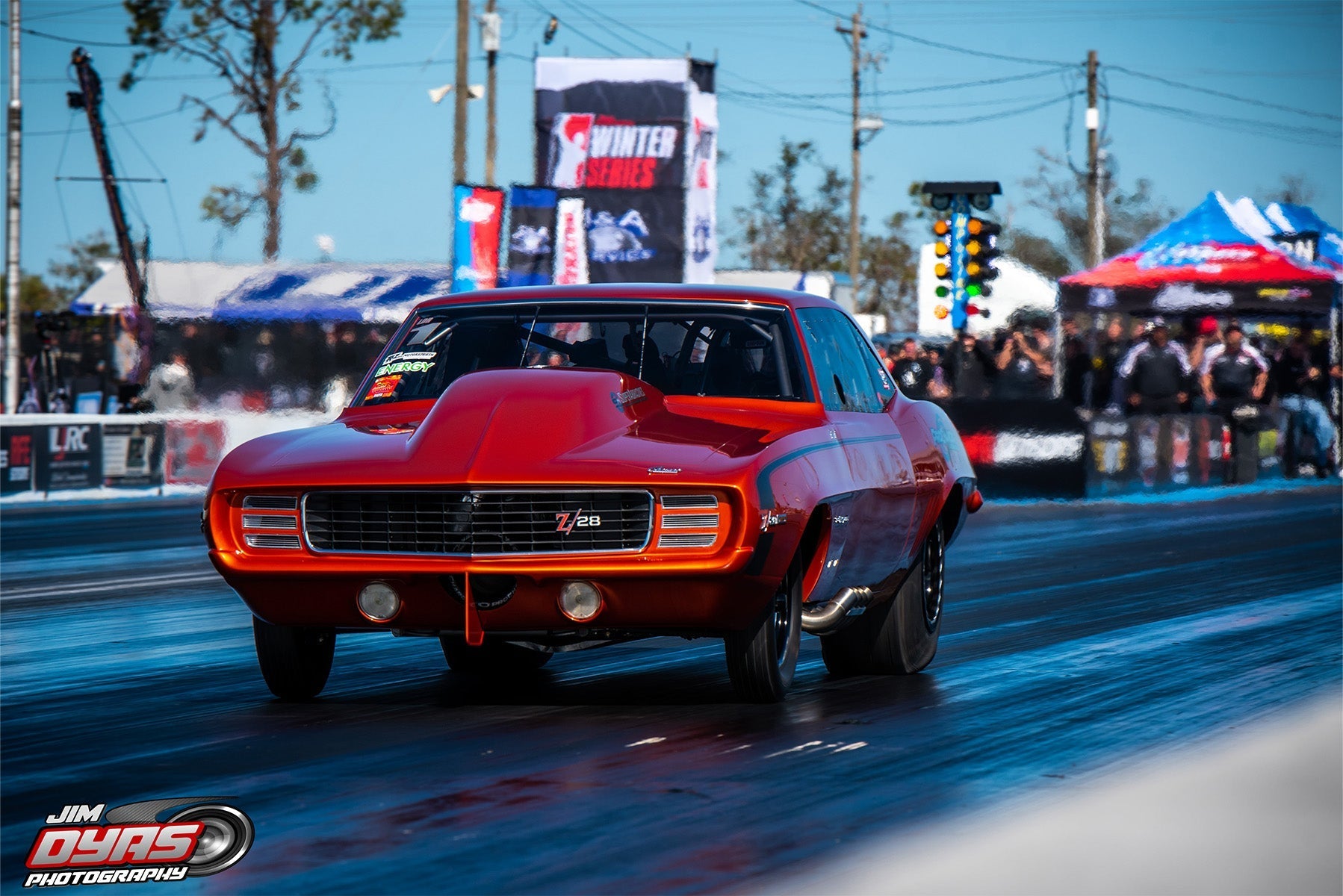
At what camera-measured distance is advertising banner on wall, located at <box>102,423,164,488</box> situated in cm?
2362

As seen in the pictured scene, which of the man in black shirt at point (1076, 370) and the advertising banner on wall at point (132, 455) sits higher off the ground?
the man in black shirt at point (1076, 370)

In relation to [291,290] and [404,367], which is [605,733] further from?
[291,290]

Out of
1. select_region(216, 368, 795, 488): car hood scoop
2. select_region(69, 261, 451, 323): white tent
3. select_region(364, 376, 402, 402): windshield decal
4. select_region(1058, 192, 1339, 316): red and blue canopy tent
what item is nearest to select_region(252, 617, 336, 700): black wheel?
select_region(216, 368, 795, 488): car hood scoop

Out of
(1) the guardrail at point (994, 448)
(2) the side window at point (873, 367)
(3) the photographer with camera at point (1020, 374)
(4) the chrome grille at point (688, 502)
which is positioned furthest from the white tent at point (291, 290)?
(4) the chrome grille at point (688, 502)

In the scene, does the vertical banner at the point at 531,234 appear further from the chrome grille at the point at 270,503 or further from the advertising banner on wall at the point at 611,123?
the chrome grille at the point at 270,503

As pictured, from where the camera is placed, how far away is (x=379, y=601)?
6742 millimetres

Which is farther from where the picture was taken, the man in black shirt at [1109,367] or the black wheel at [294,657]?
the man in black shirt at [1109,367]

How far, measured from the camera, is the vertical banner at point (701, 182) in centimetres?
3647

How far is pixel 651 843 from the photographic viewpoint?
5156mm

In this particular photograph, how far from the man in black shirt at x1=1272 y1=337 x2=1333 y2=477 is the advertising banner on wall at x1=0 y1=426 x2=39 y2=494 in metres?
15.0

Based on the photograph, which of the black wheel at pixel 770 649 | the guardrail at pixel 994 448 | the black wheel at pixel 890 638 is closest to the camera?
the black wheel at pixel 770 649

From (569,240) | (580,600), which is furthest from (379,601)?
(569,240)

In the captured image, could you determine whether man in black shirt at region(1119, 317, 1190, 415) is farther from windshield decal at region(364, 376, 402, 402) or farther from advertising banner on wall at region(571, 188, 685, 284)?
windshield decal at region(364, 376, 402, 402)

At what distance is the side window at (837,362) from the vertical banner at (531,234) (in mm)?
23826
